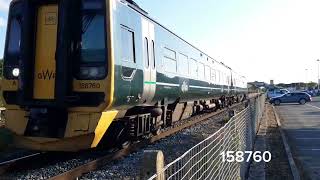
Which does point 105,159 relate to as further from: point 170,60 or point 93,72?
point 170,60

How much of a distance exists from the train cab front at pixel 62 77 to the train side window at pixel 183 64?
23.1 ft

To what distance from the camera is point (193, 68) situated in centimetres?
2053

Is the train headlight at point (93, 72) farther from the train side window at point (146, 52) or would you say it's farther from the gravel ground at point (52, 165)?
the train side window at point (146, 52)

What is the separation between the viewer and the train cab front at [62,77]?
10094mm

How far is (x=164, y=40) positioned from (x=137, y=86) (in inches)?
145

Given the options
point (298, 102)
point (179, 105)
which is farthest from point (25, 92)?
point (298, 102)

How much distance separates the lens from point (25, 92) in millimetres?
10430

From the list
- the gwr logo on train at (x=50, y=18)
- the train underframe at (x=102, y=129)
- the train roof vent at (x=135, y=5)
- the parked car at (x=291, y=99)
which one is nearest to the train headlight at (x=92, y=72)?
the train underframe at (x=102, y=129)

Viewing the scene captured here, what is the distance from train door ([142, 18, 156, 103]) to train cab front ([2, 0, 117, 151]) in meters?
2.09

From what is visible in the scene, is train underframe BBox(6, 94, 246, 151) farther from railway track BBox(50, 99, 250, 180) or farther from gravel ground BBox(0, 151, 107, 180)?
gravel ground BBox(0, 151, 107, 180)

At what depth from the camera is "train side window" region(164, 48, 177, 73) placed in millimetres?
14938

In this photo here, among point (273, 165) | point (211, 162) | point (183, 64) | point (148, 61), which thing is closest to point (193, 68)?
point (183, 64)

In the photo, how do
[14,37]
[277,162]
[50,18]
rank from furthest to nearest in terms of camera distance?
[277,162] → [14,37] → [50,18]

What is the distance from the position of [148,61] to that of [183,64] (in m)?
5.56
